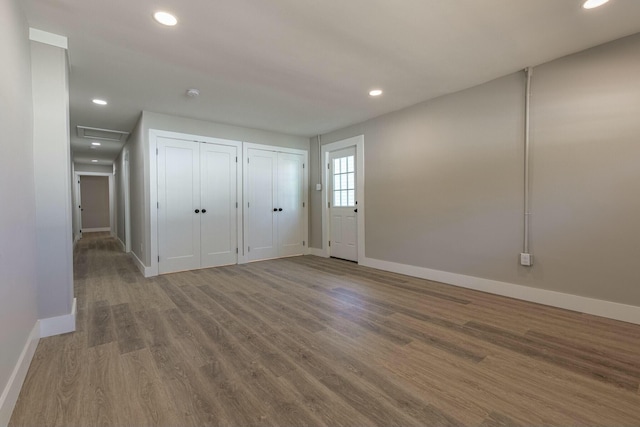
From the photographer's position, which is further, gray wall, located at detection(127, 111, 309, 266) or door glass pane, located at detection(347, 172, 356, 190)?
door glass pane, located at detection(347, 172, 356, 190)

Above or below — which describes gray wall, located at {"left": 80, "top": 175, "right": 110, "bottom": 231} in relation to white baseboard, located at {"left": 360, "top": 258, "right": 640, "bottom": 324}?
above

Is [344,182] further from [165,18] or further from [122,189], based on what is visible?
[122,189]

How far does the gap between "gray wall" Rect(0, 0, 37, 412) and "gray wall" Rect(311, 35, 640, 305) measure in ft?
12.8

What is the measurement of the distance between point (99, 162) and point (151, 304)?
8.55 m

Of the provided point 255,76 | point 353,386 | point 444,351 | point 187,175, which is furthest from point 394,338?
point 187,175

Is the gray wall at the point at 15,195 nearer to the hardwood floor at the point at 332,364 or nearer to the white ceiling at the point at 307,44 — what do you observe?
the hardwood floor at the point at 332,364

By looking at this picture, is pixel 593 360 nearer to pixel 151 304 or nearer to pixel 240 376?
pixel 240 376

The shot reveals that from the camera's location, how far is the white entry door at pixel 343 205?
16.6 feet

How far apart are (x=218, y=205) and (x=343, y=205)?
2.19 m

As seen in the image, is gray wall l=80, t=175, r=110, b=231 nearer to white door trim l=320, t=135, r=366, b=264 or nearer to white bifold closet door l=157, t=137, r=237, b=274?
white bifold closet door l=157, t=137, r=237, b=274

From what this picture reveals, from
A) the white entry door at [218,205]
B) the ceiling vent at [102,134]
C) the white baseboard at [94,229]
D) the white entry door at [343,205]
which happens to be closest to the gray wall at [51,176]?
the white entry door at [218,205]

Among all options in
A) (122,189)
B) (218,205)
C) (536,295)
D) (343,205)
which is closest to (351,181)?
(343,205)

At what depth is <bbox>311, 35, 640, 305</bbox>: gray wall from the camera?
2492 millimetres

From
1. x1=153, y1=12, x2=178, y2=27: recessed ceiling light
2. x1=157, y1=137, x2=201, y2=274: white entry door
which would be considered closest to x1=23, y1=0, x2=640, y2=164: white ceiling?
x1=153, y1=12, x2=178, y2=27: recessed ceiling light
